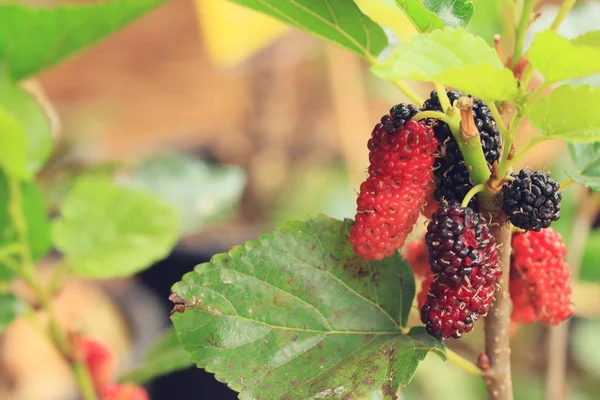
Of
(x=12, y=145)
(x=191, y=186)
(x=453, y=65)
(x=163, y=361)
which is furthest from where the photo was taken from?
(x=191, y=186)

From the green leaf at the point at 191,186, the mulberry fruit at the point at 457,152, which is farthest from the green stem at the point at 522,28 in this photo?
the green leaf at the point at 191,186

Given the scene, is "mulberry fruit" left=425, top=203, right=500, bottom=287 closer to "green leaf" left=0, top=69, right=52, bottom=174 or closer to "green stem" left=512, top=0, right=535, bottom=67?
"green stem" left=512, top=0, right=535, bottom=67

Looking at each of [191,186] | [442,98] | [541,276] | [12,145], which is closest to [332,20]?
[442,98]

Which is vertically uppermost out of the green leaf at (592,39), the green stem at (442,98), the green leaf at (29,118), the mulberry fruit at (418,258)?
the green leaf at (592,39)

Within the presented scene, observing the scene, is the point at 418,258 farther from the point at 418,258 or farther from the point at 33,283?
the point at 33,283

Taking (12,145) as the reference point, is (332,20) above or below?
above

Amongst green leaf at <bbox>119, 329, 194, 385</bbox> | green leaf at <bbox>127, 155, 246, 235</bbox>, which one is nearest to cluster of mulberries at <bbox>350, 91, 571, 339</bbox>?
green leaf at <bbox>119, 329, 194, 385</bbox>

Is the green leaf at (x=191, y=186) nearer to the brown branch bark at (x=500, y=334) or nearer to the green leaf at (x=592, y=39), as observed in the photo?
the brown branch bark at (x=500, y=334)
